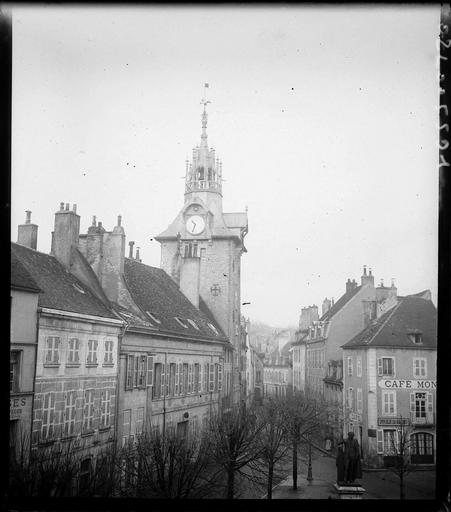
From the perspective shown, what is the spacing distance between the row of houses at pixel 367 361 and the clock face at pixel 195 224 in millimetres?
12314

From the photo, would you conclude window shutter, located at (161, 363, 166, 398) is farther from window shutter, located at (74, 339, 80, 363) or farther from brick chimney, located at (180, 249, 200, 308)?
brick chimney, located at (180, 249, 200, 308)

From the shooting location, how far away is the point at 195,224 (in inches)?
1123

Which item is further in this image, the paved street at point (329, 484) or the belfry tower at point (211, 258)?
the belfry tower at point (211, 258)

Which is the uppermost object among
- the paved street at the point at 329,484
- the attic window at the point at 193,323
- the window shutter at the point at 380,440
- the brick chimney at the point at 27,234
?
the brick chimney at the point at 27,234

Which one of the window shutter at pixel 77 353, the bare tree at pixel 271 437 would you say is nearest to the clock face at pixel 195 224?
the bare tree at pixel 271 437

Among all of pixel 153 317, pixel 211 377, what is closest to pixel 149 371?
pixel 153 317

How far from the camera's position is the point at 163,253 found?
29.2m

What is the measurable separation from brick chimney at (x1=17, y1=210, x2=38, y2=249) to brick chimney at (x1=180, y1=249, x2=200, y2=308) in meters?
13.3

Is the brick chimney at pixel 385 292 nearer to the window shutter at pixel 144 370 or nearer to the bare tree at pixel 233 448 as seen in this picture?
the bare tree at pixel 233 448

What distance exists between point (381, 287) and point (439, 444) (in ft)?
36.4

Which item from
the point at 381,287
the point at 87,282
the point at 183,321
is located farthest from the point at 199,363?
the point at 381,287

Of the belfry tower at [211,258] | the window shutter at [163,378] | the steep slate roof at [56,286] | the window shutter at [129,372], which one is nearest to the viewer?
the steep slate roof at [56,286]

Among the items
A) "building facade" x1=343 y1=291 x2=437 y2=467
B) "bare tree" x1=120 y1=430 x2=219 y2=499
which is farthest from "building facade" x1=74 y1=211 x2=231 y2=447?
"building facade" x1=343 y1=291 x2=437 y2=467

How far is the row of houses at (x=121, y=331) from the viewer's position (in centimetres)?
1180
